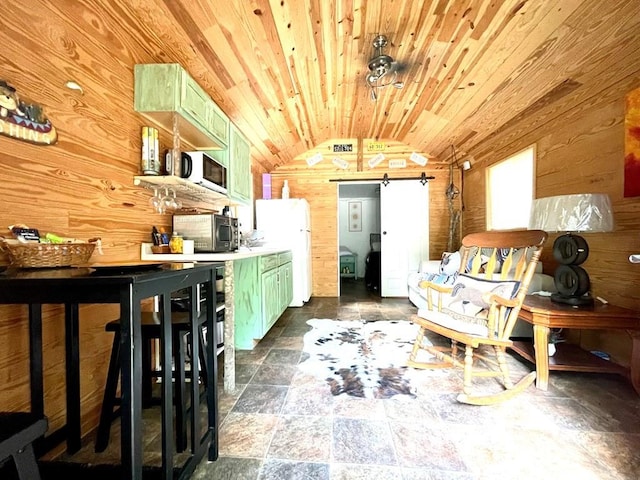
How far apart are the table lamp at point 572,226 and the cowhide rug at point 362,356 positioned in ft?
3.99

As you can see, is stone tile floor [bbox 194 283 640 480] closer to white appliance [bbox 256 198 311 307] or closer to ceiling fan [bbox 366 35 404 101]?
white appliance [bbox 256 198 311 307]

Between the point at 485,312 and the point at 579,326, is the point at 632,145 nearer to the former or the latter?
the point at 579,326

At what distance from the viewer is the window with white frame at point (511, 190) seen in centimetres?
312

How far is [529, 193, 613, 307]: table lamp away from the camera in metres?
1.78

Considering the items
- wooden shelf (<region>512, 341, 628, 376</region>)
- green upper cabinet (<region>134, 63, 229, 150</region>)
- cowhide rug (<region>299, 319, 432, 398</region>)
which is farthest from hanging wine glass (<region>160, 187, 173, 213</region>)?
wooden shelf (<region>512, 341, 628, 376</region>)

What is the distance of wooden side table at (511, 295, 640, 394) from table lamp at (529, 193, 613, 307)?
0.11 m

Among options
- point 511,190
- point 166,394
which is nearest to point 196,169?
point 166,394

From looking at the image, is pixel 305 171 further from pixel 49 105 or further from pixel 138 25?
pixel 49 105

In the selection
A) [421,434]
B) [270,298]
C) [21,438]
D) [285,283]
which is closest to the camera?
[21,438]

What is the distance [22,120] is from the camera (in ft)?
Answer: 3.56

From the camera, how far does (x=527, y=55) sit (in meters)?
2.15

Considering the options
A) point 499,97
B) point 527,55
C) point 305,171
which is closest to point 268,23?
point 527,55

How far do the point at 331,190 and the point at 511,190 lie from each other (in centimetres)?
257

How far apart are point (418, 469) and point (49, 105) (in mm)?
2183
